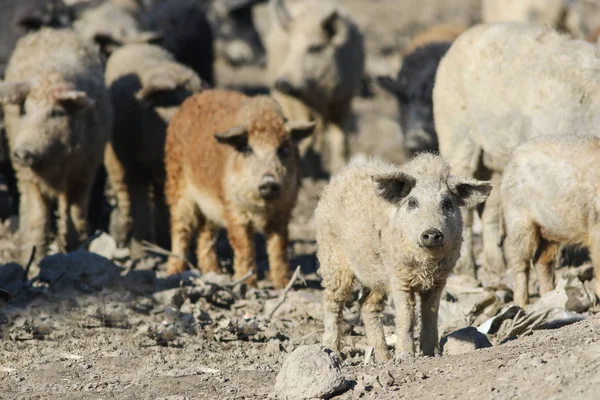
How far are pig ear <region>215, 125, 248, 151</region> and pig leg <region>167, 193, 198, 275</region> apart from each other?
39.7 inches

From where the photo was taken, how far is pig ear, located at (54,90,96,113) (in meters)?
10.1

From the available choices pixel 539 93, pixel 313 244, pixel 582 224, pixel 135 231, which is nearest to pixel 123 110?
pixel 135 231

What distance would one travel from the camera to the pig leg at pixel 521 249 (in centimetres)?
804

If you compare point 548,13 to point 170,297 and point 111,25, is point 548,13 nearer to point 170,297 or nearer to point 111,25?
point 111,25

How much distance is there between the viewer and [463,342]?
6680mm

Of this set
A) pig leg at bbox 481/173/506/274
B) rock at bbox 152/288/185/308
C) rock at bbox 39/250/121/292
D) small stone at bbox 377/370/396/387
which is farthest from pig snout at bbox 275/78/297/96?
small stone at bbox 377/370/396/387

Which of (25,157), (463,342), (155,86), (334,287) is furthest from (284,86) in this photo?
(463,342)

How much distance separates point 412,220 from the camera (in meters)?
6.04

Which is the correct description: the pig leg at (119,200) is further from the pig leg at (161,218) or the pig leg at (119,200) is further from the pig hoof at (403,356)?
the pig hoof at (403,356)

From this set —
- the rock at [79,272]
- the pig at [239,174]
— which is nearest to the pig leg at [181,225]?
the pig at [239,174]

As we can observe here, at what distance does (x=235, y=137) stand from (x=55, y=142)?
1.83 meters

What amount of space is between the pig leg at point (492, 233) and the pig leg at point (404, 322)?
370 centimetres

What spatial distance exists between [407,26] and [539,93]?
43.6ft

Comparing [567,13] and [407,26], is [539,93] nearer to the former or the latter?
[567,13]
